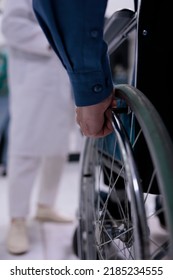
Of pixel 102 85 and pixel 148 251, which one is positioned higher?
Result: pixel 102 85

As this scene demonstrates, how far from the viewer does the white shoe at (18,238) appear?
→ 1.41 m

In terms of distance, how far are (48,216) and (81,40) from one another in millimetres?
1282

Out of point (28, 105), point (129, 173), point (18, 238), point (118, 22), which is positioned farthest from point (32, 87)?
point (129, 173)

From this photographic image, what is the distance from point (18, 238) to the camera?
146 cm

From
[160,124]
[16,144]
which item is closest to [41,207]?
[16,144]

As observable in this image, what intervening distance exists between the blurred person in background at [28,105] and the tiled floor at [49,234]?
4cm

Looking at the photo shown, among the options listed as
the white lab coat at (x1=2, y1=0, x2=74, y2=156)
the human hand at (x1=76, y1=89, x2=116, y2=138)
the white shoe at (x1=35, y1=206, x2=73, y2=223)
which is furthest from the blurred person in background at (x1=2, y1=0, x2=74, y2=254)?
the human hand at (x1=76, y1=89, x2=116, y2=138)

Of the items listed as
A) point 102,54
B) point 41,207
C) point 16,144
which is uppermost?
point 102,54

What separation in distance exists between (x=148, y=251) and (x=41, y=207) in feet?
4.33

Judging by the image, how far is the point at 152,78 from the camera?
0.62 meters

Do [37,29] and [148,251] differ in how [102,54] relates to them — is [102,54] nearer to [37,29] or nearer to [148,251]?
[148,251]

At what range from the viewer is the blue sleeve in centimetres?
54

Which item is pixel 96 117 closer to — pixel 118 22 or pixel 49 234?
pixel 118 22

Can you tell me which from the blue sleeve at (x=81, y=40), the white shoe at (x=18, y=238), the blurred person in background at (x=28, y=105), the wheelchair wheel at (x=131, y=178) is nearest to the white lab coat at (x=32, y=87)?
the blurred person in background at (x=28, y=105)
